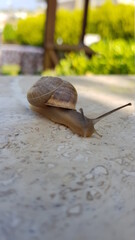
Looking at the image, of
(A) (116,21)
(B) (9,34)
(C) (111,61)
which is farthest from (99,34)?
(C) (111,61)

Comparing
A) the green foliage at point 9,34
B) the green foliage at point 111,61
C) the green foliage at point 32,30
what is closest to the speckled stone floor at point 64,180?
the green foliage at point 111,61

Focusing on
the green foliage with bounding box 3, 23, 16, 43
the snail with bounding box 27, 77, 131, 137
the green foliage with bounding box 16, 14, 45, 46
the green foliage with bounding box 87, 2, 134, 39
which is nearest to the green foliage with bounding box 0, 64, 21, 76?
the green foliage with bounding box 16, 14, 45, 46

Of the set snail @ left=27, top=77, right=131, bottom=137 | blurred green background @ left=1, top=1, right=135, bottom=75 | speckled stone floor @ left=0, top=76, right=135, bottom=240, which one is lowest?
blurred green background @ left=1, top=1, right=135, bottom=75

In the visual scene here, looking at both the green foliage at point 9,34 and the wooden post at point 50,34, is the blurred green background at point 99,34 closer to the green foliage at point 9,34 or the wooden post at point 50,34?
the green foliage at point 9,34

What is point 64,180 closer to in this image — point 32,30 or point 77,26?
point 77,26

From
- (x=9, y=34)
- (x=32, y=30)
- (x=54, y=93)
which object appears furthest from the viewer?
(x=9, y=34)

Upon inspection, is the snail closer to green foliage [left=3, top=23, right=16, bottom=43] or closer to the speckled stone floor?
the speckled stone floor
